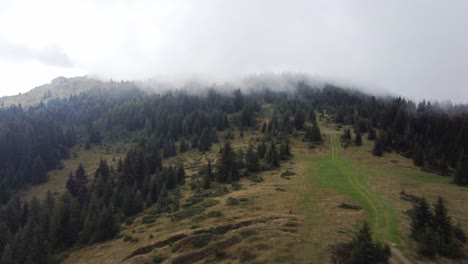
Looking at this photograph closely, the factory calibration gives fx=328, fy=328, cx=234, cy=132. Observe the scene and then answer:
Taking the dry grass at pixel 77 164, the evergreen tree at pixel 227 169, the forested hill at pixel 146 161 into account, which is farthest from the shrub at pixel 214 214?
the dry grass at pixel 77 164

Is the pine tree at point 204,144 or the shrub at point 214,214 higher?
the pine tree at point 204,144

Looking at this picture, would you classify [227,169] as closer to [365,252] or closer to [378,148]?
[378,148]

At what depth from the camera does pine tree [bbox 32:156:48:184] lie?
149250 mm

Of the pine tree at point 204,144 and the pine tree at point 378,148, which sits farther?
the pine tree at point 204,144

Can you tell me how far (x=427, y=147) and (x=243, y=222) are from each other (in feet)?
312

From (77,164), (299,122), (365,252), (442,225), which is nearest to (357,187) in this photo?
(442,225)

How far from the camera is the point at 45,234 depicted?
73.6m

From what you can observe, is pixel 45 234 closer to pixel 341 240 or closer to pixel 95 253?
pixel 95 253

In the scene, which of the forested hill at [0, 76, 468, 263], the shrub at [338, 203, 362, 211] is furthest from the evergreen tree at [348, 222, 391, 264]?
the forested hill at [0, 76, 468, 263]

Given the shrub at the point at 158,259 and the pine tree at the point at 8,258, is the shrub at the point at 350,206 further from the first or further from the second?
the pine tree at the point at 8,258

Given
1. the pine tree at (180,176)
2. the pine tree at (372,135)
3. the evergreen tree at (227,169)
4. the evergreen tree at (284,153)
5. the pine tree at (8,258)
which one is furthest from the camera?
the pine tree at (372,135)

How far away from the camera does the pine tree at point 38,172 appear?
149m

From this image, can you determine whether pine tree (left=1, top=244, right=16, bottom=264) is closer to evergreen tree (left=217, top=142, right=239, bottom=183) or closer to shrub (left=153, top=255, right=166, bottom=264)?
shrub (left=153, top=255, right=166, bottom=264)

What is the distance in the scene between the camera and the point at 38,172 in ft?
493
